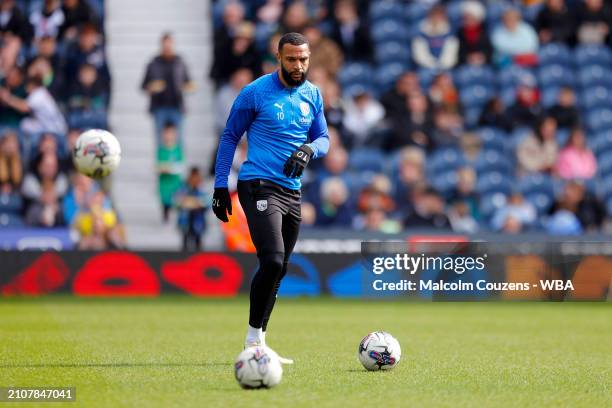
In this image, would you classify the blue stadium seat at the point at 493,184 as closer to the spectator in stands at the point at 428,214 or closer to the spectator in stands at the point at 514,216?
the spectator in stands at the point at 514,216

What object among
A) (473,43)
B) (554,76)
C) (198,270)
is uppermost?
(473,43)

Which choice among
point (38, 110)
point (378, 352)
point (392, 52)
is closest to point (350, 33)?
point (392, 52)

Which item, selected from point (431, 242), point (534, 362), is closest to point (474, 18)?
point (431, 242)

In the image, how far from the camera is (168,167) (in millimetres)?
20016

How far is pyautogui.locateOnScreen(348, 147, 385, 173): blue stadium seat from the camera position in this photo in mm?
20453

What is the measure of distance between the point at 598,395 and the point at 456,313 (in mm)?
8685

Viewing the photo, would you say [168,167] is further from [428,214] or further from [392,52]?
[392,52]

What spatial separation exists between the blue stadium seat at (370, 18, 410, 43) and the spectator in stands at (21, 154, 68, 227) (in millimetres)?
6850

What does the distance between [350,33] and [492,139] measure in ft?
10.9

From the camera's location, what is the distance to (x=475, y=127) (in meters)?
21.5

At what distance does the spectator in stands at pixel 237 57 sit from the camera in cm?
2075

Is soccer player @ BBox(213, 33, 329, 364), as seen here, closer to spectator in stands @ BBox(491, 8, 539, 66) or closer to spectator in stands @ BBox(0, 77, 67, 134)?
spectator in stands @ BBox(0, 77, 67, 134)

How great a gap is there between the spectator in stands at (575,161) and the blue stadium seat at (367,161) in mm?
3130

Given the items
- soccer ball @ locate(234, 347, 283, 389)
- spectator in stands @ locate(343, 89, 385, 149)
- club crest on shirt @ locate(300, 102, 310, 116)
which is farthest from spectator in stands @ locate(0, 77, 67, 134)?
soccer ball @ locate(234, 347, 283, 389)
